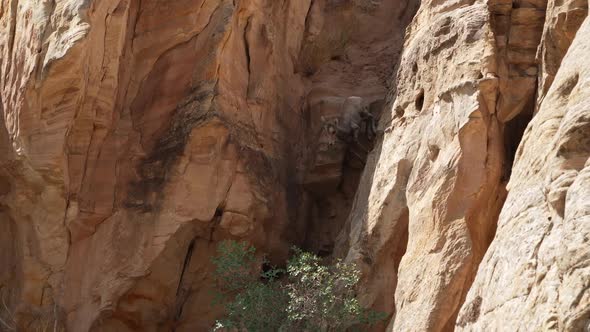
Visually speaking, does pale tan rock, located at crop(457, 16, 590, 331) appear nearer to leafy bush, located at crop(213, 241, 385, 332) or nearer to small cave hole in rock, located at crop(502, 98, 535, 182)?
small cave hole in rock, located at crop(502, 98, 535, 182)

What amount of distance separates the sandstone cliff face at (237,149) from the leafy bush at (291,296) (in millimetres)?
403

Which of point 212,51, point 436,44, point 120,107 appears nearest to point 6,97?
point 120,107

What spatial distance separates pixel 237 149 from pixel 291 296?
293 centimetres

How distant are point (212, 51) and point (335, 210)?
2984mm

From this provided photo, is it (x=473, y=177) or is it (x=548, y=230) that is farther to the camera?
(x=473, y=177)

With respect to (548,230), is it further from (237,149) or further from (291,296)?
(237,149)

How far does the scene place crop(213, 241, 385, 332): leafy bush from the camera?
12.2 m

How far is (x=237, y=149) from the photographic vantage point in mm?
14656

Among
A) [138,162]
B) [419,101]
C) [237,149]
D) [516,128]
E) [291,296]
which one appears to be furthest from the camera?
[138,162]

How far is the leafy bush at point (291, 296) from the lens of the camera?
40.2 ft

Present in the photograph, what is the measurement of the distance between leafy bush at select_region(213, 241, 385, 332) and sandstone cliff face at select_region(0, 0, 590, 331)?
1.32 feet

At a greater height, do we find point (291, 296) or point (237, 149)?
point (237, 149)

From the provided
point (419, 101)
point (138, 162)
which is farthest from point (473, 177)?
point (138, 162)

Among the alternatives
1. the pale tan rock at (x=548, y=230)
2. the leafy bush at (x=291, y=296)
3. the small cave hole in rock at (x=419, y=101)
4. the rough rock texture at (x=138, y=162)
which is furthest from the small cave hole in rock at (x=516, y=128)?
the rough rock texture at (x=138, y=162)
